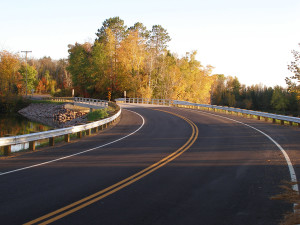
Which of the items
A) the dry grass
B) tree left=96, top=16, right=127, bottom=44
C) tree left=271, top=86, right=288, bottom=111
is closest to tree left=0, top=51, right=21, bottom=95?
tree left=96, top=16, right=127, bottom=44

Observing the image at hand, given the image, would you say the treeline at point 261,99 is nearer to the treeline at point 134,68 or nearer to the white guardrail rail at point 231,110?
the treeline at point 134,68

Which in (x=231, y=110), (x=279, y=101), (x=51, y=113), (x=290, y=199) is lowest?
(x=51, y=113)

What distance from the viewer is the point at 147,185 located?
7758 millimetres

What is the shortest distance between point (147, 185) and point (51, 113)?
57.9m

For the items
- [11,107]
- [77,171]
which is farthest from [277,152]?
[11,107]

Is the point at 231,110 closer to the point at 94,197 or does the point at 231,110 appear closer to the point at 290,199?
the point at 290,199

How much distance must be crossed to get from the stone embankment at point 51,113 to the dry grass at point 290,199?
46.3 m

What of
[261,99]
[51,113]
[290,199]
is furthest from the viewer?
[261,99]

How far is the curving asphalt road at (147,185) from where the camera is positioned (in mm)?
5742

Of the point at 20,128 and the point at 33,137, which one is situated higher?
the point at 33,137

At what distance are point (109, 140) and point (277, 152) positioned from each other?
8.36m

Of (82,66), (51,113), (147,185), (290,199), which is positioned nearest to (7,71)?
(82,66)

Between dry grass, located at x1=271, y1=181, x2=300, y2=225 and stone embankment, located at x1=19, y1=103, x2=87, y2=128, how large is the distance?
4630 cm

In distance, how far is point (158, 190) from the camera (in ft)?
24.1
